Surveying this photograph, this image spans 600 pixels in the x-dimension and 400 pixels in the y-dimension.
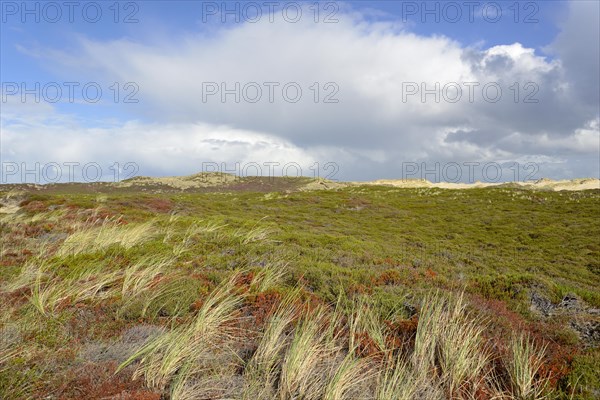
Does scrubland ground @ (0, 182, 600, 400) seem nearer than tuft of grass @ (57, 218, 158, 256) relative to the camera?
Yes

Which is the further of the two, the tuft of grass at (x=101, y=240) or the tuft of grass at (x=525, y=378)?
the tuft of grass at (x=101, y=240)

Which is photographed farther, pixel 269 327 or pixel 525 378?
pixel 269 327

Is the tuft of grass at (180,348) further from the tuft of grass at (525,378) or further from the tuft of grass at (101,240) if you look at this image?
the tuft of grass at (101,240)

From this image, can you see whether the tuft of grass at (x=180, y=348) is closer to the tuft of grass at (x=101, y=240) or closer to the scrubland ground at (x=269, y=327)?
the scrubland ground at (x=269, y=327)

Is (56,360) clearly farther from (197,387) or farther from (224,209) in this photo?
(224,209)

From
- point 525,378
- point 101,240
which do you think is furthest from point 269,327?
point 101,240

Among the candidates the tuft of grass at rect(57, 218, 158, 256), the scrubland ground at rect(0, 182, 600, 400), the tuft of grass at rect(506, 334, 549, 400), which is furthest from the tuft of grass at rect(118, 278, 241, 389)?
the tuft of grass at rect(57, 218, 158, 256)

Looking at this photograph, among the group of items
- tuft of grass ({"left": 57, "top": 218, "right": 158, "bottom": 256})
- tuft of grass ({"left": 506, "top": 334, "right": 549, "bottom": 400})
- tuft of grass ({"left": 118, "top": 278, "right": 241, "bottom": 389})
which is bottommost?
tuft of grass ({"left": 506, "top": 334, "right": 549, "bottom": 400})

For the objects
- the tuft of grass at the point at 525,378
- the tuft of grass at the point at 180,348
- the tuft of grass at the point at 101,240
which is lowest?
the tuft of grass at the point at 525,378

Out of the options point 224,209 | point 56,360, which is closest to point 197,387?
point 56,360

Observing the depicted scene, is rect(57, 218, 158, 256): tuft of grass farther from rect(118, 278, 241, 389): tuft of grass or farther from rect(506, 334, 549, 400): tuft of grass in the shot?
rect(506, 334, 549, 400): tuft of grass

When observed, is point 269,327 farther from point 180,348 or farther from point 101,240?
point 101,240

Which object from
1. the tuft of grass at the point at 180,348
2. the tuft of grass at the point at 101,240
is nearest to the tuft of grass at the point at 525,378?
the tuft of grass at the point at 180,348

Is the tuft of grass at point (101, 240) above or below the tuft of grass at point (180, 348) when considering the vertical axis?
above
